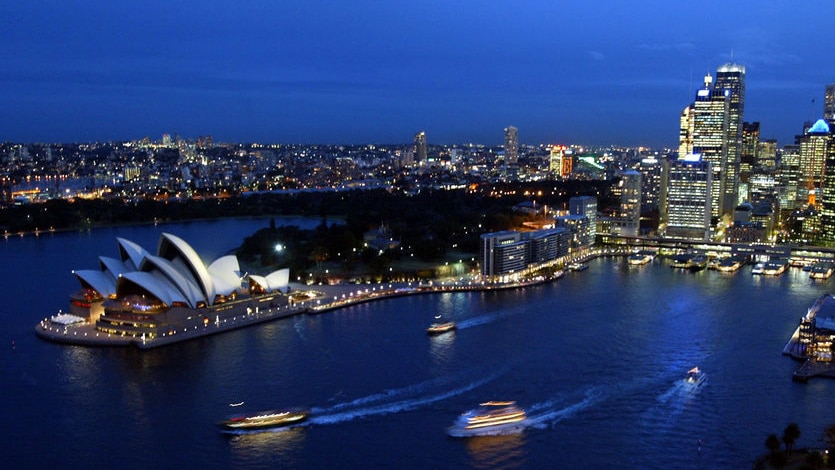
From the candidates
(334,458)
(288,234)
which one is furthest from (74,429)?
(288,234)

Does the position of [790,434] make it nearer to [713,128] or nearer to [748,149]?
[713,128]

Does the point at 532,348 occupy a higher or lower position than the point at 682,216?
lower

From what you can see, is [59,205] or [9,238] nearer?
[9,238]

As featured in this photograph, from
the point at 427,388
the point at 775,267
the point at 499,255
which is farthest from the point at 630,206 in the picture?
the point at 427,388

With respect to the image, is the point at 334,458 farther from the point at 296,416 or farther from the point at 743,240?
the point at 743,240

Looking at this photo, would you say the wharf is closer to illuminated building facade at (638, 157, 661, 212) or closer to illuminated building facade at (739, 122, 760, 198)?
illuminated building facade at (638, 157, 661, 212)
